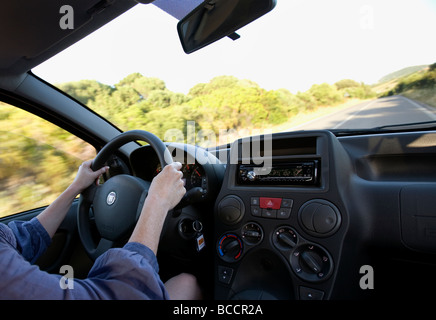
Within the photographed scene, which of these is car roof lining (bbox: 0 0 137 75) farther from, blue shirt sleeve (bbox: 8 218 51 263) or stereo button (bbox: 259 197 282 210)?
stereo button (bbox: 259 197 282 210)

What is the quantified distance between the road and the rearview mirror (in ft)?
3.15

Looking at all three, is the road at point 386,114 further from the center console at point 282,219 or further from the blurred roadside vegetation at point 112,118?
the center console at point 282,219

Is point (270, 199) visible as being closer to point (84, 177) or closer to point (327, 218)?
point (327, 218)

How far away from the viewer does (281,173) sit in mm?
1837

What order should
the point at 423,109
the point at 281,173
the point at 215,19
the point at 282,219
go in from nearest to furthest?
1. the point at 215,19
2. the point at 282,219
3. the point at 281,173
4. the point at 423,109

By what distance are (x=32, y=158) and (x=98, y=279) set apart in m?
1.91

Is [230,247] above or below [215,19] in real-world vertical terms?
below

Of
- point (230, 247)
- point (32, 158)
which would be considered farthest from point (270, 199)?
point (32, 158)

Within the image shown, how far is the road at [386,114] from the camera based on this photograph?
6.72 feet

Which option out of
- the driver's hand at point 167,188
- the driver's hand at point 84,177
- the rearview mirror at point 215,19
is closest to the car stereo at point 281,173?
the driver's hand at point 167,188

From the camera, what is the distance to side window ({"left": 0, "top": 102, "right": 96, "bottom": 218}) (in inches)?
87.3

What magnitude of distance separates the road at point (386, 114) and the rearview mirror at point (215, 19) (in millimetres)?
960

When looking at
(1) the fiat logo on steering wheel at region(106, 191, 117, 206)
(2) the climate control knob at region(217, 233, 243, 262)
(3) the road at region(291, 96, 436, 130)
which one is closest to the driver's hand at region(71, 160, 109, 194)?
(1) the fiat logo on steering wheel at region(106, 191, 117, 206)
